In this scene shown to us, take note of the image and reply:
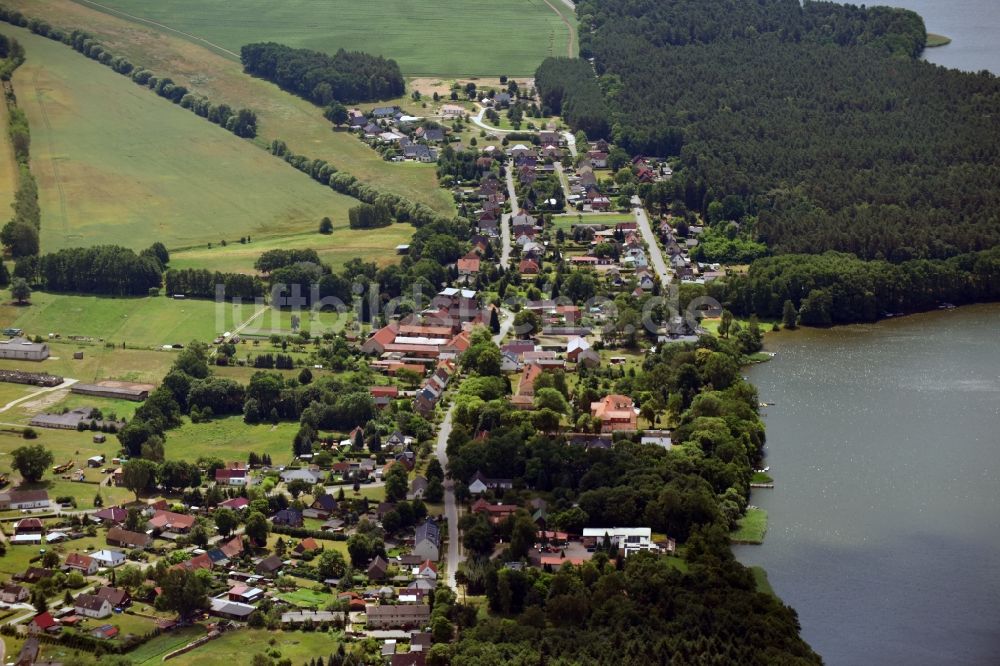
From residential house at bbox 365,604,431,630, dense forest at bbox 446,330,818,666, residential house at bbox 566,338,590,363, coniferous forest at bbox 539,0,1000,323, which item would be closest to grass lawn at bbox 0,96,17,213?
dense forest at bbox 446,330,818,666

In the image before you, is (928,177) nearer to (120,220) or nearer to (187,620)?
(120,220)

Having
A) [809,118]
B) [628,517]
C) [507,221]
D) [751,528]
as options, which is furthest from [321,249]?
[751,528]

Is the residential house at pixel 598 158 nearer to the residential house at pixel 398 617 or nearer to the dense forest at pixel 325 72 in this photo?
the dense forest at pixel 325 72

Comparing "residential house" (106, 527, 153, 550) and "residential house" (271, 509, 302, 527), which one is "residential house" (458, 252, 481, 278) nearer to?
"residential house" (271, 509, 302, 527)

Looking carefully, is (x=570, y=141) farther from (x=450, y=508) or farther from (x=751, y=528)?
(x=751, y=528)

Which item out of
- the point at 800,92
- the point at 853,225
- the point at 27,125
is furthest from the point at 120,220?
the point at 800,92
